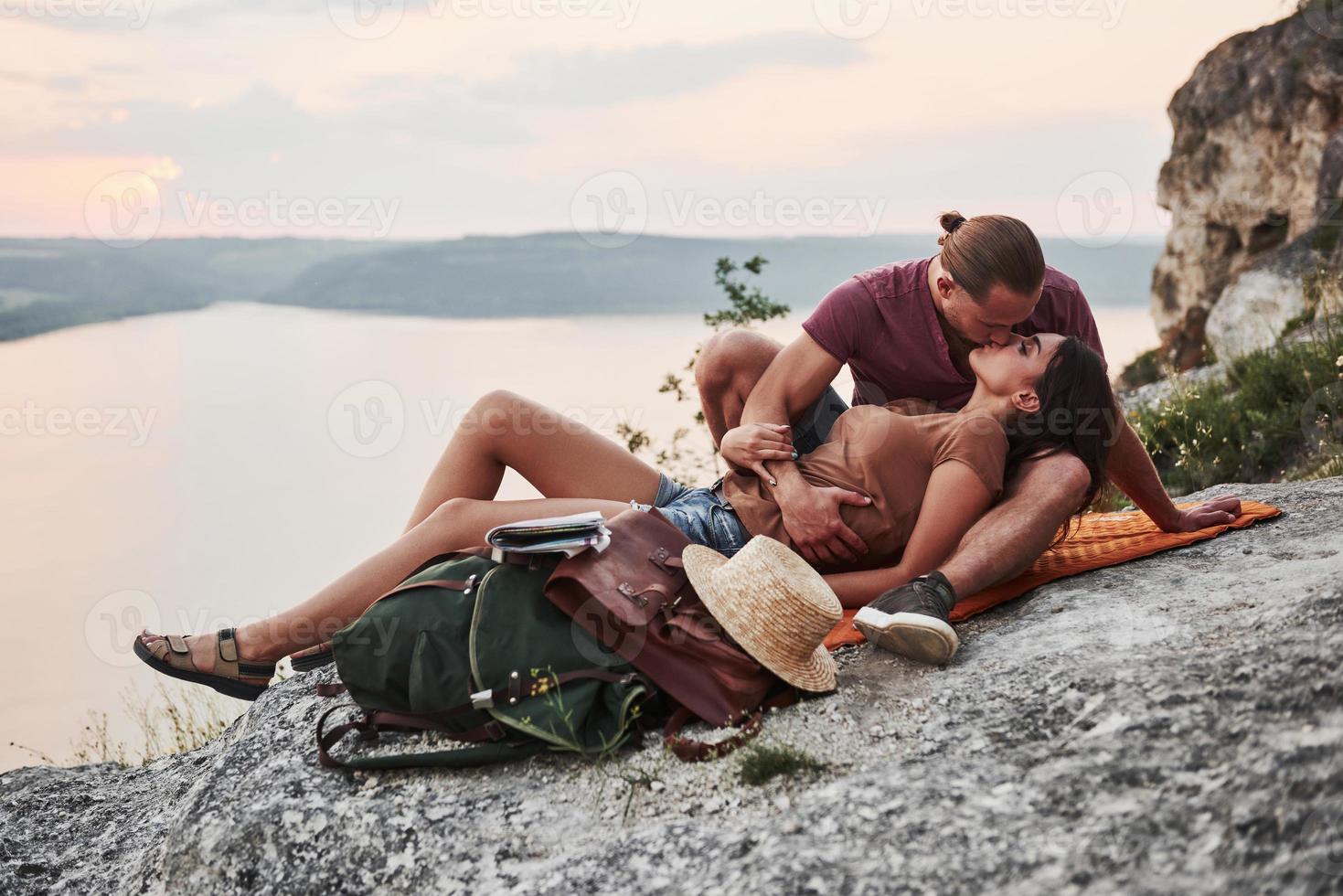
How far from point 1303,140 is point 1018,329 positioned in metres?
9.98

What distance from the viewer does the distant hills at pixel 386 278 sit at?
16547 mm

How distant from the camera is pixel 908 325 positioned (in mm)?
4238

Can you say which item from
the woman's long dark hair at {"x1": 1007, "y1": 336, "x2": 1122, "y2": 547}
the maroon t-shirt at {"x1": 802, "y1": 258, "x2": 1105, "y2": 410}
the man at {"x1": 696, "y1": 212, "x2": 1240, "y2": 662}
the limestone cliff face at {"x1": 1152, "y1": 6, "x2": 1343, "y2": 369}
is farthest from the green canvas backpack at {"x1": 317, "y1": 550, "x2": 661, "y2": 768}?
the limestone cliff face at {"x1": 1152, "y1": 6, "x2": 1343, "y2": 369}

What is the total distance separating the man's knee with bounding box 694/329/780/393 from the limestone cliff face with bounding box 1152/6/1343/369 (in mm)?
7561

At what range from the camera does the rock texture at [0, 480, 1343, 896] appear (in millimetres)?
2006

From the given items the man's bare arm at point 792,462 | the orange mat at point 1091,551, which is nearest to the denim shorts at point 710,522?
the man's bare arm at point 792,462

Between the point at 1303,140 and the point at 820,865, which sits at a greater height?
the point at 1303,140

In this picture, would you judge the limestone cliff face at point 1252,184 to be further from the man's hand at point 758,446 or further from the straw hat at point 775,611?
the straw hat at point 775,611

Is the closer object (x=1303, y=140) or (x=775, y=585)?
(x=775, y=585)

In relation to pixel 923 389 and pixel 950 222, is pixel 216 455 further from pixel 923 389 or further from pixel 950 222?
pixel 950 222

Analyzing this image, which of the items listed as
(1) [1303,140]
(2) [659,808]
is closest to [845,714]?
(2) [659,808]

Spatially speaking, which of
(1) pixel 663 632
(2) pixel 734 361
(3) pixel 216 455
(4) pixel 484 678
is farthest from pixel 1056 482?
(3) pixel 216 455

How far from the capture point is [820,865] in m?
2.19

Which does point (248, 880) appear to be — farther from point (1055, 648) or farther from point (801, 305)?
point (801, 305)
